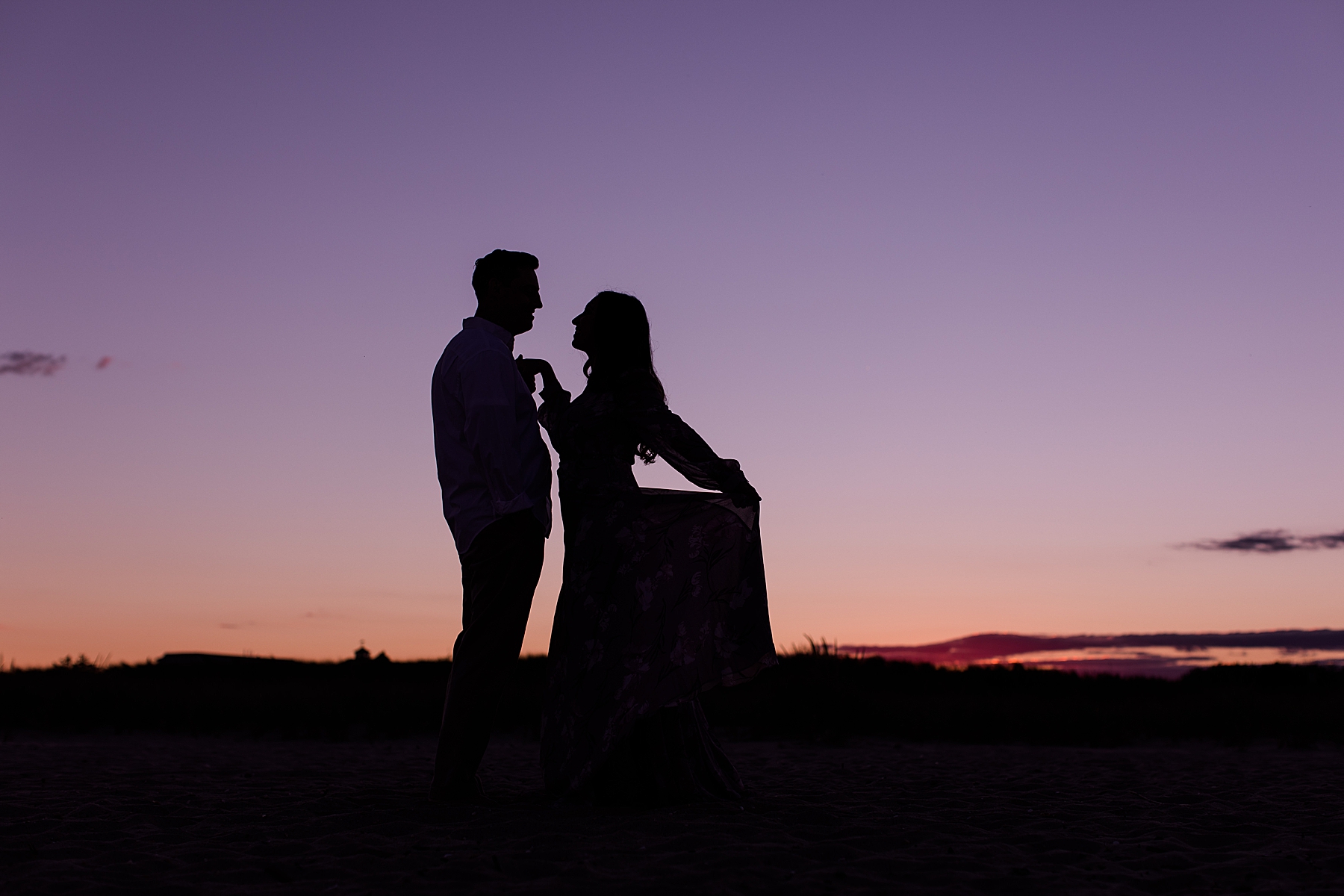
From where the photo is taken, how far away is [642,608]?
16.0 feet

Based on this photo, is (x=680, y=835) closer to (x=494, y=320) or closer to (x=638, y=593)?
(x=638, y=593)

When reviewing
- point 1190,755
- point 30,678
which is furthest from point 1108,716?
point 30,678

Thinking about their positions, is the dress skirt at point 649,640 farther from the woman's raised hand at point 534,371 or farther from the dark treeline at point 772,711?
the dark treeline at point 772,711

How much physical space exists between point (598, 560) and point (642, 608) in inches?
12.3

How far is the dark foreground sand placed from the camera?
11.3 ft

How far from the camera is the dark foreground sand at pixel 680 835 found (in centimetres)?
345

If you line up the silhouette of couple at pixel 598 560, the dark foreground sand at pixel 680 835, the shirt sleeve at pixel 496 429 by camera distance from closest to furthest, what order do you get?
the dark foreground sand at pixel 680 835, the shirt sleeve at pixel 496 429, the silhouette of couple at pixel 598 560

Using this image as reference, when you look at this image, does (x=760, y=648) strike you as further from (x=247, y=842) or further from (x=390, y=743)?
(x=390, y=743)

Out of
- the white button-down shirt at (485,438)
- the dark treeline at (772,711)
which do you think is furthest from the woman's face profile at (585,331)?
the dark treeline at (772,711)

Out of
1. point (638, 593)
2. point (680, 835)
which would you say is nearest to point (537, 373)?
point (638, 593)

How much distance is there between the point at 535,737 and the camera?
1115 centimetres

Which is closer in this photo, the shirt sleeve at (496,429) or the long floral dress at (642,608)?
the shirt sleeve at (496,429)

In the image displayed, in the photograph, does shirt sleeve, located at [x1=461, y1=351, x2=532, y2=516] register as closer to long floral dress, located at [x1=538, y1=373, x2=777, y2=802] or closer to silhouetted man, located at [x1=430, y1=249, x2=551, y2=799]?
silhouetted man, located at [x1=430, y1=249, x2=551, y2=799]

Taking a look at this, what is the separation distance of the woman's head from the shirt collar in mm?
361
